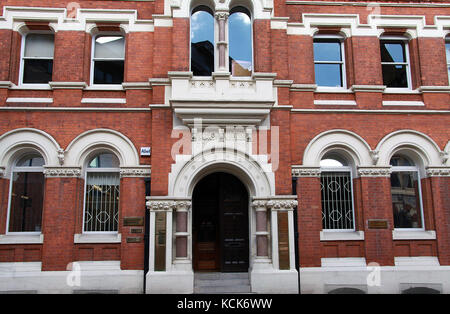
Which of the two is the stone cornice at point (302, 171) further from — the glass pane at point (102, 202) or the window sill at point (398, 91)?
the glass pane at point (102, 202)

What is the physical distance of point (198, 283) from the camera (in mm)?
9430

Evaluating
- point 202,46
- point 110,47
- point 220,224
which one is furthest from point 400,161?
point 110,47

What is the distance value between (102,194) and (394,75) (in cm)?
943

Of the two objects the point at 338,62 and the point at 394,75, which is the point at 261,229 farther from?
the point at 394,75

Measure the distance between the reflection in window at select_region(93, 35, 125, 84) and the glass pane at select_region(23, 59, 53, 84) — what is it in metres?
1.34

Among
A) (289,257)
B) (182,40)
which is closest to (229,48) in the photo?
(182,40)

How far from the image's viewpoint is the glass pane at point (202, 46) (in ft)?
34.3

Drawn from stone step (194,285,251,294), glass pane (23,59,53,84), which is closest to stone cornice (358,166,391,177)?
stone step (194,285,251,294)

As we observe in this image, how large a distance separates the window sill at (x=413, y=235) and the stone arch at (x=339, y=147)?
2118 mm

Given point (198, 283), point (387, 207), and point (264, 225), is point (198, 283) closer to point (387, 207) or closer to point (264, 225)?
point (264, 225)

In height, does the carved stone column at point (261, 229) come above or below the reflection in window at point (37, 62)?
below

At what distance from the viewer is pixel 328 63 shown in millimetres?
10992

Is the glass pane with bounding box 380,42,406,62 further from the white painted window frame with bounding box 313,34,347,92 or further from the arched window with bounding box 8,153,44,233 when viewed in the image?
the arched window with bounding box 8,153,44,233

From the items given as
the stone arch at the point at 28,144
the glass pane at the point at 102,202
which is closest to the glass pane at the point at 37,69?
the stone arch at the point at 28,144
